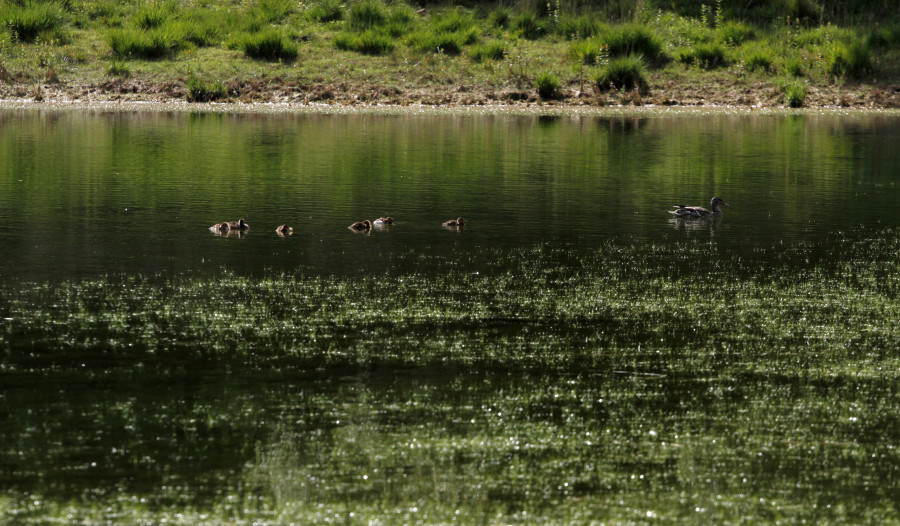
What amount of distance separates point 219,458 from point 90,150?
1585cm

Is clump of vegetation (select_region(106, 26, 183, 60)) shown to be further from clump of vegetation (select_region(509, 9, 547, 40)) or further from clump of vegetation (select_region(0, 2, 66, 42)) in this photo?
clump of vegetation (select_region(509, 9, 547, 40))

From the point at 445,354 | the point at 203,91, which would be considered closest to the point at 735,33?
the point at 203,91

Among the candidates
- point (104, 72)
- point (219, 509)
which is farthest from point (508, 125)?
point (219, 509)

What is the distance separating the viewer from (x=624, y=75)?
3105 centimetres

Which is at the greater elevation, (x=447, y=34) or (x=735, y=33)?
(x=447, y=34)

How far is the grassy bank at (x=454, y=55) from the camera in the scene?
30.7 meters

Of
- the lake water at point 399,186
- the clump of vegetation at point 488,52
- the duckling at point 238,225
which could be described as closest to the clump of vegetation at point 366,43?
the clump of vegetation at point 488,52

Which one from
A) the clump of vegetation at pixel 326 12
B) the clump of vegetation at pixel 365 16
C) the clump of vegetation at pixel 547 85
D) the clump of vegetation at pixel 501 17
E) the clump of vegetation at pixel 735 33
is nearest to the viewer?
the clump of vegetation at pixel 547 85

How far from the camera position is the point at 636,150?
71.2ft

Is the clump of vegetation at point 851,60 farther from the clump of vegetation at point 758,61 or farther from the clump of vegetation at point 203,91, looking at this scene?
the clump of vegetation at point 203,91

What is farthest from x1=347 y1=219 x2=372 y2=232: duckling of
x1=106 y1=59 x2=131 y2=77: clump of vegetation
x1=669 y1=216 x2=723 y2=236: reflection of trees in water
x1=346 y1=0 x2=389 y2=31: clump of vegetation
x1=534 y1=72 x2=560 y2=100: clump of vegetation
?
x1=346 y1=0 x2=389 y2=31: clump of vegetation

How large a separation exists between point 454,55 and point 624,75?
4312mm

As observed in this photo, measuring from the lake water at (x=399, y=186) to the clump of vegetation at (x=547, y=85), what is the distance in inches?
115

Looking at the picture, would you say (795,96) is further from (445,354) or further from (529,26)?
(445,354)
